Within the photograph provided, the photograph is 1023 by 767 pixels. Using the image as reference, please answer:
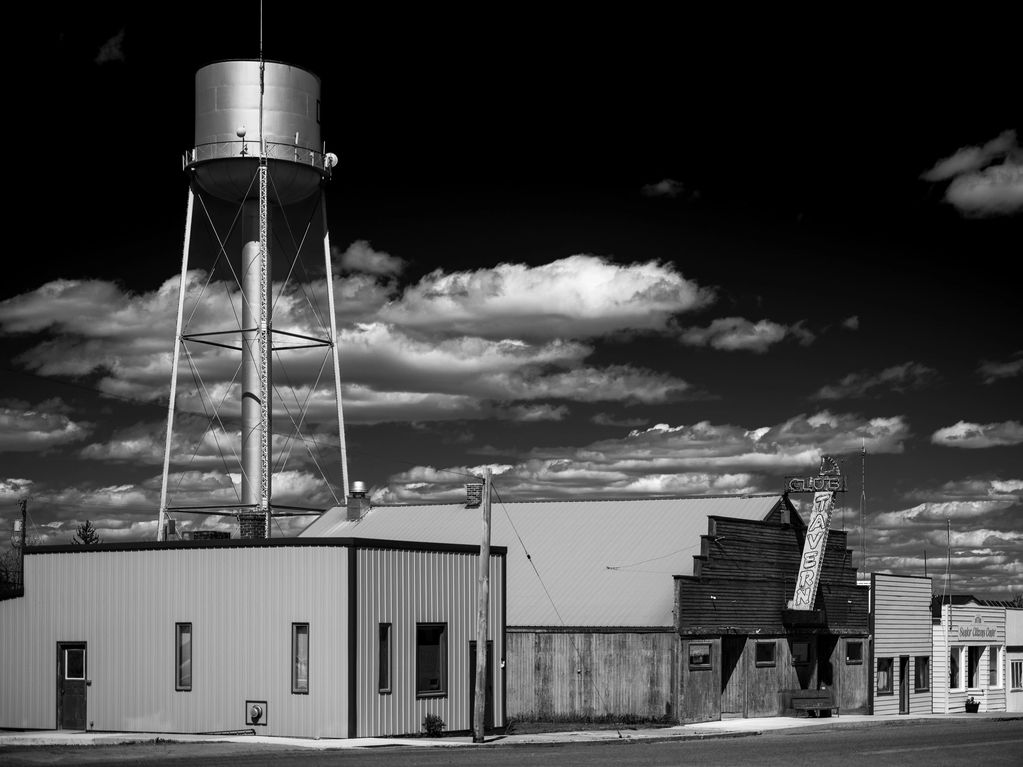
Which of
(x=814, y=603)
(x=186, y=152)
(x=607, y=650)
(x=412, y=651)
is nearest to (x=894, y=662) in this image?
(x=814, y=603)

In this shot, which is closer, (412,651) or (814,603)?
(412,651)

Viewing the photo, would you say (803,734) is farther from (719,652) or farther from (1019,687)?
(1019,687)

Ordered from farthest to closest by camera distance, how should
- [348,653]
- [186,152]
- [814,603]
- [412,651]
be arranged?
[814,603] < [186,152] < [412,651] < [348,653]

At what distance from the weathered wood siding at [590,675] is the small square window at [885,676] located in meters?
16.8

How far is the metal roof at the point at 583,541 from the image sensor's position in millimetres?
50062

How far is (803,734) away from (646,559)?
978cm

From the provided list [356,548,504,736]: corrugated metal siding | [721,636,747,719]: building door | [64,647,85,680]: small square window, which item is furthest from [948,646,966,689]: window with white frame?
[64,647,85,680]: small square window

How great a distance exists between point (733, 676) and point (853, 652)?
9827 millimetres

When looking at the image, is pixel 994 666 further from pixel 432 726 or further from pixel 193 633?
pixel 193 633

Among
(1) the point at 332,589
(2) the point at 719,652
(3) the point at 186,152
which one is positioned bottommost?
(2) the point at 719,652

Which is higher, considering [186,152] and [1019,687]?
[186,152]

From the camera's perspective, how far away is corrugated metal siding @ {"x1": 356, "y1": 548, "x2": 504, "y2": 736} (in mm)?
37125

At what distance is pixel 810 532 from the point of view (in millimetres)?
56062

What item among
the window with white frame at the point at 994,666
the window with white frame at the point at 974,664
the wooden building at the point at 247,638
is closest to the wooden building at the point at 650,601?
the wooden building at the point at 247,638
